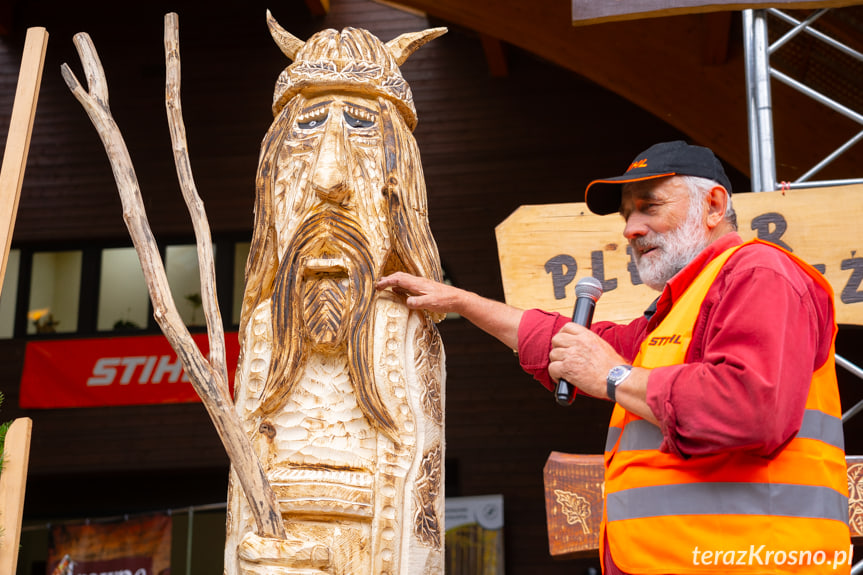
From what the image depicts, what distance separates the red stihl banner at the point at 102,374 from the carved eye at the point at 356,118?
605 centimetres

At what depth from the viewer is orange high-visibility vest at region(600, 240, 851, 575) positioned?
5.73 feet

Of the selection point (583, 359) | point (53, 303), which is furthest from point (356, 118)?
point (53, 303)

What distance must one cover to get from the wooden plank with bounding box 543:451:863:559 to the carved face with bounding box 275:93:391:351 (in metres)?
1.10

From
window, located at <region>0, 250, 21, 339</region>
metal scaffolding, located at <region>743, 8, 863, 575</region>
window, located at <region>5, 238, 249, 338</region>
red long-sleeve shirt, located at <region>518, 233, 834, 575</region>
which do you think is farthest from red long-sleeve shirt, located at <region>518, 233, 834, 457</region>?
window, located at <region>0, 250, 21, 339</region>

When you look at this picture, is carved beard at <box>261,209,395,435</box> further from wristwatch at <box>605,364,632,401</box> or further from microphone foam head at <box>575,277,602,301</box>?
wristwatch at <box>605,364,632,401</box>

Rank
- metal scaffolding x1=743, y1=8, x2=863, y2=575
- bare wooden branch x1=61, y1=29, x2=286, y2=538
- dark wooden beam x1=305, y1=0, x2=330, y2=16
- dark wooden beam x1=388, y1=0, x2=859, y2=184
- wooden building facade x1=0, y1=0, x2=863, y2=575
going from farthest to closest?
dark wooden beam x1=305, y1=0, x2=330, y2=16
wooden building facade x1=0, y1=0, x2=863, y2=575
dark wooden beam x1=388, y1=0, x2=859, y2=184
metal scaffolding x1=743, y1=8, x2=863, y2=575
bare wooden branch x1=61, y1=29, x2=286, y2=538

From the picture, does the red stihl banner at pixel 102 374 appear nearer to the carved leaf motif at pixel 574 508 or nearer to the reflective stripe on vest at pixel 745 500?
the carved leaf motif at pixel 574 508

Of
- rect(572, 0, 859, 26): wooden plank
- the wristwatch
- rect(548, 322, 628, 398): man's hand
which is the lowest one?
the wristwatch

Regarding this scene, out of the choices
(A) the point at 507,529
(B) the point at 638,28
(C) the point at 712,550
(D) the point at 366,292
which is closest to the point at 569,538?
(D) the point at 366,292

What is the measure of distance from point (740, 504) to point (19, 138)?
2.33 meters

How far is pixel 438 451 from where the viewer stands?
2666 millimetres

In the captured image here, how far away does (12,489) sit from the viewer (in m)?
2.59

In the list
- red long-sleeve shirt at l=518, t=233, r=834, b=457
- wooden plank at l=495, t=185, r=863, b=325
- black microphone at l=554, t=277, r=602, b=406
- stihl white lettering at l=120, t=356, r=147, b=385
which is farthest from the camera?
stihl white lettering at l=120, t=356, r=147, b=385

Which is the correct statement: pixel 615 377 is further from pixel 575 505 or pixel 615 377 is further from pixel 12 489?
pixel 12 489
